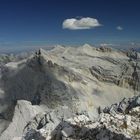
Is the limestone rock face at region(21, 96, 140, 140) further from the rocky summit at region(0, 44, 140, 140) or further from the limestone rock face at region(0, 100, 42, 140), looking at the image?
the limestone rock face at region(0, 100, 42, 140)

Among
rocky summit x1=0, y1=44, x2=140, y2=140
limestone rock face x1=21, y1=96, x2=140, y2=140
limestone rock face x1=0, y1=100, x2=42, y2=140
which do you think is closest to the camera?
limestone rock face x1=21, y1=96, x2=140, y2=140

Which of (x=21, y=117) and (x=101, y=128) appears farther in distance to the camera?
(x=21, y=117)

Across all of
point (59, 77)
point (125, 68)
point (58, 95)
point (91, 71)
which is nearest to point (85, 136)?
point (58, 95)

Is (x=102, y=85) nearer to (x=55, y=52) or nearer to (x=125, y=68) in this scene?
(x=125, y=68)

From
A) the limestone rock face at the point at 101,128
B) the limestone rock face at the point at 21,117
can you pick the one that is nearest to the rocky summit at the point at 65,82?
the limestone rock face at the point at 21,117

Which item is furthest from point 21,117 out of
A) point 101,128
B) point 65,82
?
point 101,128

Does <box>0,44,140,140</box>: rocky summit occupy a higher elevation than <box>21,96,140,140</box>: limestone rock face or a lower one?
lower

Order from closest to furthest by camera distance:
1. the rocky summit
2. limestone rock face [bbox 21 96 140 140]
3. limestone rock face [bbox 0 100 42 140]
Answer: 1. limestone rock face [bbox 21 96 140 140]
2. limestone rock face [bbox 0 100 42 140]
3. the rocky summit

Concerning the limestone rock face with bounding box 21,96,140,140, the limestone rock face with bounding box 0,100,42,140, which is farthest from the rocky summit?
the limestone rock face with bounding box 21,96,140,140

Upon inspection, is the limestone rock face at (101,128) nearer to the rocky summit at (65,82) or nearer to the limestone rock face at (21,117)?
the rocky summit at (65,82)

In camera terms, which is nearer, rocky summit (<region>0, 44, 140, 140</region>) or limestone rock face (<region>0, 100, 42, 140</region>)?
limestone rock face (<region>0, 100, 42, 140</region>)

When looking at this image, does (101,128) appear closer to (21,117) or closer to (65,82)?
(21,117)
